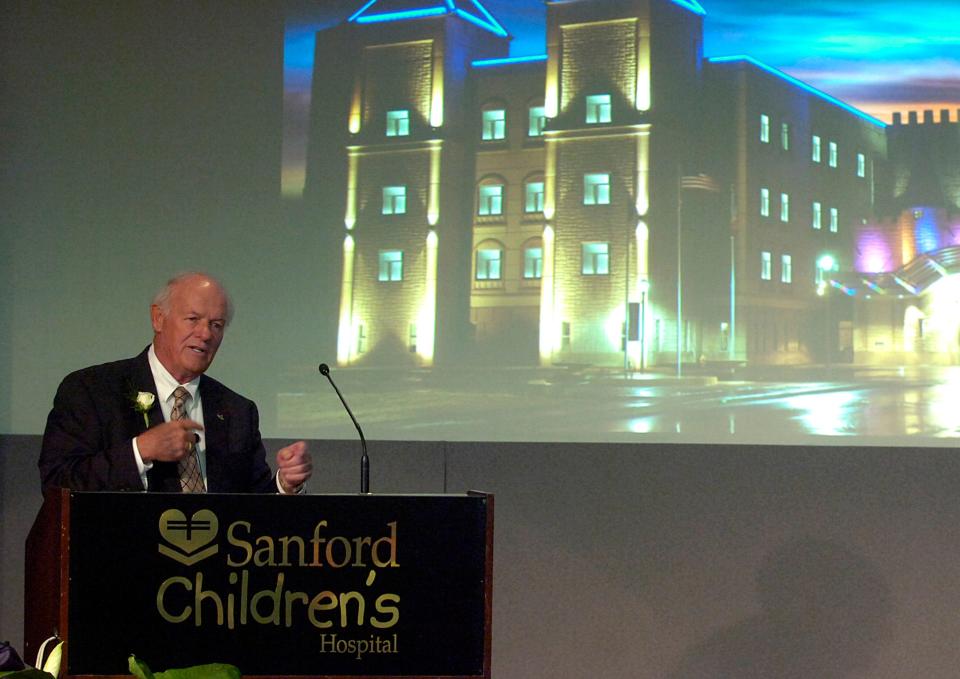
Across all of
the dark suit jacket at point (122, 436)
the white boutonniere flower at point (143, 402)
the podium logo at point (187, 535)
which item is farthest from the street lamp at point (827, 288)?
the podium logo at point (187, 535)

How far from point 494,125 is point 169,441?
2937 mm

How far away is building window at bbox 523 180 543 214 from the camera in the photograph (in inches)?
191

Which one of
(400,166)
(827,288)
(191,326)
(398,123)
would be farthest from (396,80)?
(191,326)

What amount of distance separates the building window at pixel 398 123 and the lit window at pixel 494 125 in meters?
0.33

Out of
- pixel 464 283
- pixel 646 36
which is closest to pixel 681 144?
pixel 646 36

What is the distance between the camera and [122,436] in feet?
8.21

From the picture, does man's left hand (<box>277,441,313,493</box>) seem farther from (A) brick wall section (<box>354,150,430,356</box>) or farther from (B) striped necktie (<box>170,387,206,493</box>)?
Answer: (A) brick wall section (<box>354,150,430,356</box>)

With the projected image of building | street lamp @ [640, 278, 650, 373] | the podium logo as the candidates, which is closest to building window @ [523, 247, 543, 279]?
the projected image of building

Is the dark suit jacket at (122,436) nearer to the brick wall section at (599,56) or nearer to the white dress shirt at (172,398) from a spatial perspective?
the white dress shirt at (172,398)

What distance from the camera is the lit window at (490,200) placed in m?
4.86

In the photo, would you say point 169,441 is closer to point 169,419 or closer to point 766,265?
point 169,419

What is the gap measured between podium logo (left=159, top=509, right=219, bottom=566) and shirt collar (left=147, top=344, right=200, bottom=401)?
1.91 feet

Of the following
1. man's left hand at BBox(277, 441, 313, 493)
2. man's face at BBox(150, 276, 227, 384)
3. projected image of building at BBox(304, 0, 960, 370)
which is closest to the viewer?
man's left hand at BBox(277, 441, 313, 493)

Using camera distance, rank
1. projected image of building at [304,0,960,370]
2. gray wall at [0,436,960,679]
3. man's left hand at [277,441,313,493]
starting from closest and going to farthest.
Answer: man's left hand at [277,441,313,493], gray wall at [0,436,960,679], projected image of building at [304,0,960,370]
